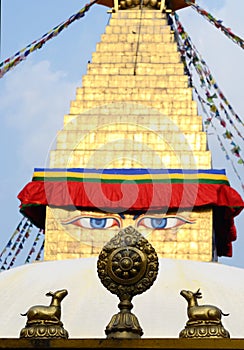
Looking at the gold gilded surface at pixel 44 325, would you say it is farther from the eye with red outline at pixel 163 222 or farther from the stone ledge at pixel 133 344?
the eye with red outline at pixel 163 222

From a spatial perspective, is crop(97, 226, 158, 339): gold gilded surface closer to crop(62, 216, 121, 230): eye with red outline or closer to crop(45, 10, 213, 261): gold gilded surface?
crop(45, 10, 213, 261): gold gilded surface

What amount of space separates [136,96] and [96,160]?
1384 mm

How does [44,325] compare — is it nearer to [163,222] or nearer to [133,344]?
[133,344]

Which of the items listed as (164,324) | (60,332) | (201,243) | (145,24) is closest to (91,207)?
(201,243)

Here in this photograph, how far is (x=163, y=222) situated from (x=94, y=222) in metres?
1.09

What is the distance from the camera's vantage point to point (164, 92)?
20078 millimetres

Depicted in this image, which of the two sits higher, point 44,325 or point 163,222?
point 163,222

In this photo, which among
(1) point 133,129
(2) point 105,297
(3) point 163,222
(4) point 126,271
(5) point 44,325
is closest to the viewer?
(4) point 126,271

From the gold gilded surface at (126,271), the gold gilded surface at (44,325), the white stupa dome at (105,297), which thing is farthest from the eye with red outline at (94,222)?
the gold gilded surface at (126,271)

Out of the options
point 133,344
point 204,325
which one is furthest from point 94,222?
point 133,344

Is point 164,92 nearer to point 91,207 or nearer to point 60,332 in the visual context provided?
point 91,207

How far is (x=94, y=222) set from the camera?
62.2 ft

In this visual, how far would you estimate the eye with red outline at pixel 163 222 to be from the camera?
18859mm

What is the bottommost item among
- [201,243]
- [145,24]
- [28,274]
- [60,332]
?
[60,332]
